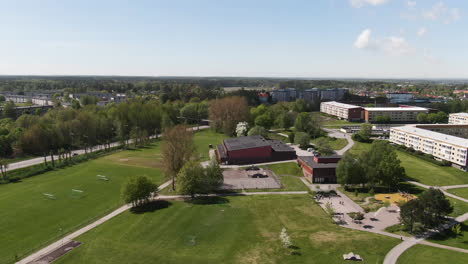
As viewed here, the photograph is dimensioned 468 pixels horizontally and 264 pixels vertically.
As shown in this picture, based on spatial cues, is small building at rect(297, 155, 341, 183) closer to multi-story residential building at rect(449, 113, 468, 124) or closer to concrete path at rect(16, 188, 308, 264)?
concrete path at rect(16, 188, 308, 264)

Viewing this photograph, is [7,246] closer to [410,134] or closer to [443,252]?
[443,252]

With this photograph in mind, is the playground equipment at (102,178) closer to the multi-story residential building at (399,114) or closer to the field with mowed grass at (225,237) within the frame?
the field with mowed grass at (225,237)

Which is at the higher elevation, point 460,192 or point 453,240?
point 460,192

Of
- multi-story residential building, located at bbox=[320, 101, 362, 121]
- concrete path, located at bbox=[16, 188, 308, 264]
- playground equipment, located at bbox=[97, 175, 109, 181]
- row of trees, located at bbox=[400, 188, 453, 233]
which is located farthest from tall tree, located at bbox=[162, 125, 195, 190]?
multi-story residential building, located at bbox=[320, 101, 362, 121]

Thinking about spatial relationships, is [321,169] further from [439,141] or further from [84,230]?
[84,230]

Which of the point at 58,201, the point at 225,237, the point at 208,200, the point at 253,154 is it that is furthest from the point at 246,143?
the point at 58,201

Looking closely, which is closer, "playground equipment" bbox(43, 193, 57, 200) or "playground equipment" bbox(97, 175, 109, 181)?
"playground equipment" bbox(43, 193, 57, 200)

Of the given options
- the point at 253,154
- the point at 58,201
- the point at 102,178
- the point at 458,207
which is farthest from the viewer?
the point at 253,154
